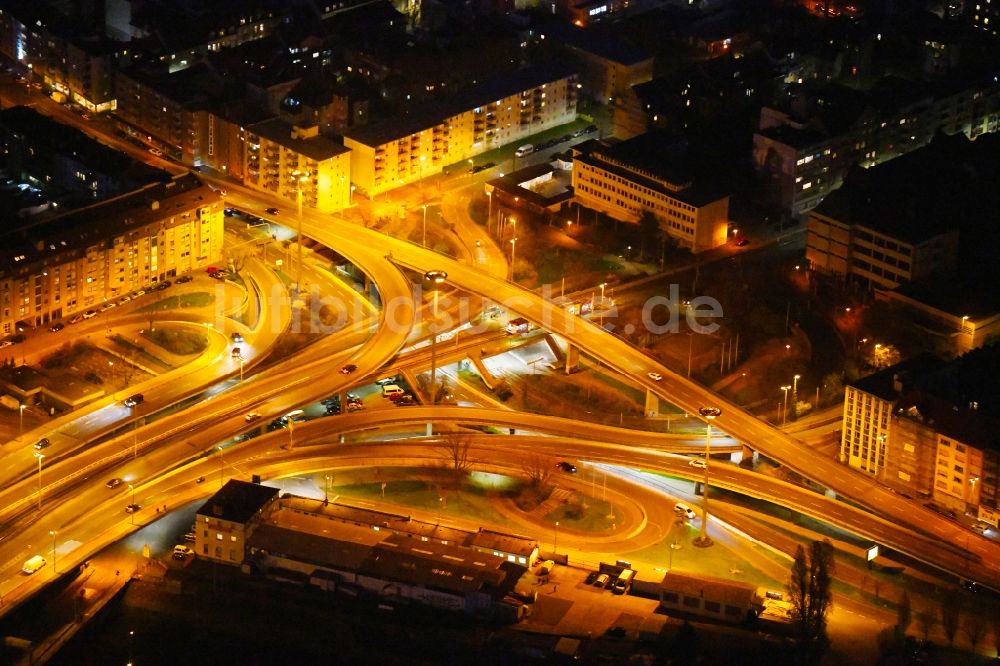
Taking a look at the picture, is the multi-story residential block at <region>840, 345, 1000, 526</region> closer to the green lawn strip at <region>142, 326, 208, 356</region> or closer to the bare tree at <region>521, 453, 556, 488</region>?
the bare tree at <region>521, 453, 556, 488</region>

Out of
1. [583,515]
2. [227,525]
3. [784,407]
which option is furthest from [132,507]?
[784,407]

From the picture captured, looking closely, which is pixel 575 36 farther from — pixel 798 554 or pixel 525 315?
pixel 798 554

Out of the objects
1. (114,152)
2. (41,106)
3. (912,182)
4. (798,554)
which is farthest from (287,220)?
(798,554)

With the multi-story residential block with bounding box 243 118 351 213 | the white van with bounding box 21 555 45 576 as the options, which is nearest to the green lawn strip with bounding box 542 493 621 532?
the white van with bounding box 21 555 45 576

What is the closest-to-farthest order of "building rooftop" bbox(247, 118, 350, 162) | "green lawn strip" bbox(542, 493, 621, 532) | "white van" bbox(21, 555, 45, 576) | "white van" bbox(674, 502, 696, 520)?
1. "white van" bbox(21, 555, 45, 576)
2. "green lawn strip" bbox(542, 493, 621, 532)
3. "white van" bbox(674, 502, 696, 520)
4. "building rooftop" bbox(247, 118, 350, 162)

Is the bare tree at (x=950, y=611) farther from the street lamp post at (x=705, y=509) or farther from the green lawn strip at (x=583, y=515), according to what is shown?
the green lawn strip at (x=583, y=515)
